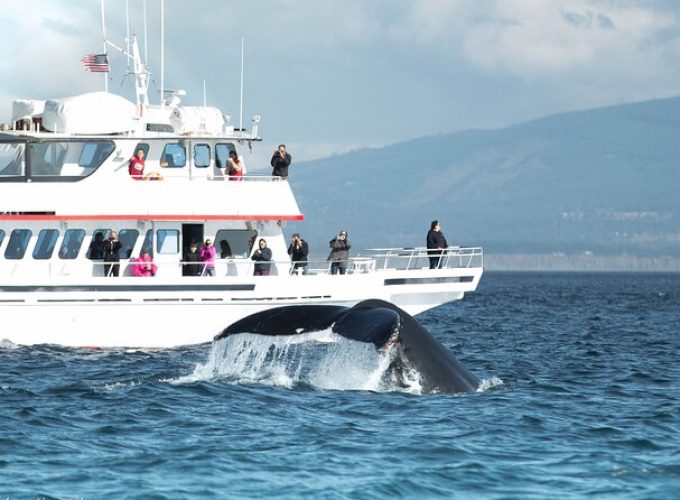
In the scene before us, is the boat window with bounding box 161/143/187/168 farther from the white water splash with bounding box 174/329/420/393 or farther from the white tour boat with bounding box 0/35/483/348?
the white water splash with bounding box 174/329/420/393

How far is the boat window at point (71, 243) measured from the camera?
106 ft

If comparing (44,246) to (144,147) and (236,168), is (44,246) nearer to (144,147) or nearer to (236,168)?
(144,147)

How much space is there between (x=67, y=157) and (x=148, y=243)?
Result: 2.80 metres

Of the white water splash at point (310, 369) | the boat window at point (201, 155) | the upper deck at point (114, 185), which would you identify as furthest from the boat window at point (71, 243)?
the white water splash at point (310, 369)

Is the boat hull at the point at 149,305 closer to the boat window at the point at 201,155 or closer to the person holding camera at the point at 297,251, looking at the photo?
the person holding camera at the point at 297,251

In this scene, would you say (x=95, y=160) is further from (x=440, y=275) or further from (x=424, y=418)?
(x=424, y=418)

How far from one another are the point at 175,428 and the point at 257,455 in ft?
7.27

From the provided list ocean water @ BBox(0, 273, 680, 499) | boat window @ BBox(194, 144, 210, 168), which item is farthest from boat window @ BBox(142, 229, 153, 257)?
ocean water @ BBox(0, 273, 680, 499)

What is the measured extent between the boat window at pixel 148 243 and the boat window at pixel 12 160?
321cm

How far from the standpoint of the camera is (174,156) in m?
33.8

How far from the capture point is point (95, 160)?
1292 inches

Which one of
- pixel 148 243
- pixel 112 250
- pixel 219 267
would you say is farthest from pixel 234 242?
pixel 112 250

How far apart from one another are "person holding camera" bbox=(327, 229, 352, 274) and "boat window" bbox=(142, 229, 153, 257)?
4218mm

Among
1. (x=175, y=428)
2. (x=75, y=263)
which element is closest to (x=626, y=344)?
(x=75, y=263)
